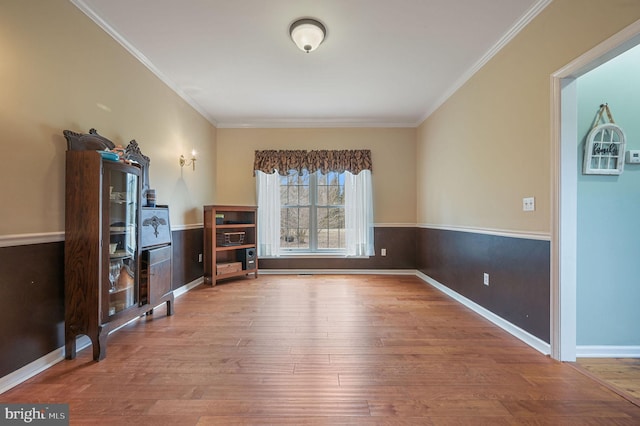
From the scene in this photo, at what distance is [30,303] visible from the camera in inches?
67.4

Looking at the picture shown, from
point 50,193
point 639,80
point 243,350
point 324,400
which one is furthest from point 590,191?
point 50,193

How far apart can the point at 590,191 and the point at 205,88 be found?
3.99m

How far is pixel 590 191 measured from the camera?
6.58ft

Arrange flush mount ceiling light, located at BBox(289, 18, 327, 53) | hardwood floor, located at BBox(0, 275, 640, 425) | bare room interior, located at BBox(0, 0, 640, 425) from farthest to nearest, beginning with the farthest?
1. flush mount ceiling light, located at BBox(289, 18, 327, 53)
2. bare room interior, located at BBox(0, 0, 640, 425)
3. hardwood floor, located at BBox(0, 275, 640, 425)

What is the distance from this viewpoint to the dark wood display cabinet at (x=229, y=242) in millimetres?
3930

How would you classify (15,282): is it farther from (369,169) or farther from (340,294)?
(369,169)

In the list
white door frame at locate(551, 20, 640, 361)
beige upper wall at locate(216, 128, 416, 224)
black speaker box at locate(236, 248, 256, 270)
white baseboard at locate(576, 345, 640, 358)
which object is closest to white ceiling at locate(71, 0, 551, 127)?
beige upper wall at locate(216, 128, 416, 224)

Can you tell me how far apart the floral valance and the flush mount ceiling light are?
88.9 inches

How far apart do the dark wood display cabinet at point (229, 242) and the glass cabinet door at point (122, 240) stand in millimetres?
1629

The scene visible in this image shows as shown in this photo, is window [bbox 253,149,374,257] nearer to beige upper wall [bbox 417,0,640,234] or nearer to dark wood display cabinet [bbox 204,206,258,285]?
dark wood display cabinet [bbox 204,206,258,285]

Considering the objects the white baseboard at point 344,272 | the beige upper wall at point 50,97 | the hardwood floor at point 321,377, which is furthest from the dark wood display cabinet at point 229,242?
the beige upper wall at point 50,97

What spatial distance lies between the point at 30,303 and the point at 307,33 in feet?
9.03

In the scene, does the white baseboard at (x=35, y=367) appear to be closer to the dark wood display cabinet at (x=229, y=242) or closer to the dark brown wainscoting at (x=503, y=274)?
the dark wood display cabinet at (x=229, y=242)

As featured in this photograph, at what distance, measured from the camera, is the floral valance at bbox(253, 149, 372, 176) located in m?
4.59
